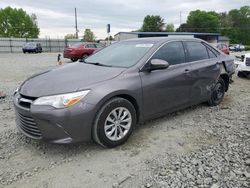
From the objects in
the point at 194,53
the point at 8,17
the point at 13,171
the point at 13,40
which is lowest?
the point at 13,171

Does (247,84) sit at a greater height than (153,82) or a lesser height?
lesser

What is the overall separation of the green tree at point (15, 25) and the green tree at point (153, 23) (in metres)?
38.1

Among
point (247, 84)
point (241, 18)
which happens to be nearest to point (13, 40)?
point (247, 84)

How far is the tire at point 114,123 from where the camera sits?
3174mm

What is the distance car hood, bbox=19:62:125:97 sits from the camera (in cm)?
309

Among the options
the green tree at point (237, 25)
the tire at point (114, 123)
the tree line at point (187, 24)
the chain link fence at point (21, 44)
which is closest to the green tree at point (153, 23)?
the tree line at point (187, 24)

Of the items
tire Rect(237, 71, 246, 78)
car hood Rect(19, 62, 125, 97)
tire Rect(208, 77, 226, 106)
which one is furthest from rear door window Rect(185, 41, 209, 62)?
tire Rect(237, 71, 246, 78)

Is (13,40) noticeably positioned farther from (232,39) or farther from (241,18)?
(241,18)

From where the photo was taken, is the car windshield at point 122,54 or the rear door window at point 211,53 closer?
the car windshield at point 122,54

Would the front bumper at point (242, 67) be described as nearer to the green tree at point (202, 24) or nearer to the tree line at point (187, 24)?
the tree line at point (187, 24)

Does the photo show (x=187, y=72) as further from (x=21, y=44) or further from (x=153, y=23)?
(x=153, y=23)

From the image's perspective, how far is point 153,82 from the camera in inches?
148

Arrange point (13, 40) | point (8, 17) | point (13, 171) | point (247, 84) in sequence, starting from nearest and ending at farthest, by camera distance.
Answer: point (13, 171), point (247, 84), point (13, 40), point (8, 17)

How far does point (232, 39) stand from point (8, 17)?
240ft
